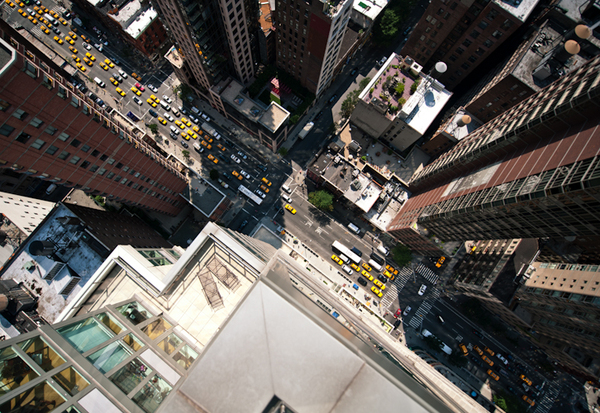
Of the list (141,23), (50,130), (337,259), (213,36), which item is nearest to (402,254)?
(337,259)

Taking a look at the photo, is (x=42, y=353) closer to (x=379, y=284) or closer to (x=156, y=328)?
(x=156, y=328)

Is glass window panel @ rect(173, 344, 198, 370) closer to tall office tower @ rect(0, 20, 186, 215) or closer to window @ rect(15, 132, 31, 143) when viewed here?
tall office tower @ rect(0, 20, 186, 215)

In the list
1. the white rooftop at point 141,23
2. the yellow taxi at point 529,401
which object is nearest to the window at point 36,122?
the white rooftop at point 141,23

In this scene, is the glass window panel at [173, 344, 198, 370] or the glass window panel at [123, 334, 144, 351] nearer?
the glass window panel at [123, 334, 144, 351]

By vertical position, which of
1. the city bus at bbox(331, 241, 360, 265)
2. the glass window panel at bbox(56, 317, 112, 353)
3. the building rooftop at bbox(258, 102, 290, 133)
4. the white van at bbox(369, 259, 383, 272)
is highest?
the building rooftop at bbox(258, 102, 290, 133)

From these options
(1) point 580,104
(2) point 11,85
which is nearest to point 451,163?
(1) point 580,104

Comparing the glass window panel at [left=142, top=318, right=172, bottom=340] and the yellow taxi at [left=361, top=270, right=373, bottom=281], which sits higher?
the yellow taxi at [left=361, top=270, right=373, bottom=281]

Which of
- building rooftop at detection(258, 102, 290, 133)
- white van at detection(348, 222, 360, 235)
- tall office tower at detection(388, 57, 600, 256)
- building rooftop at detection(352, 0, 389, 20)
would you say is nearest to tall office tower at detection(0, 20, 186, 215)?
building rooftop at detection(258, 102, 290, 133)

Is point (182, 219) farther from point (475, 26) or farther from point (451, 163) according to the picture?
point (475, 26)
